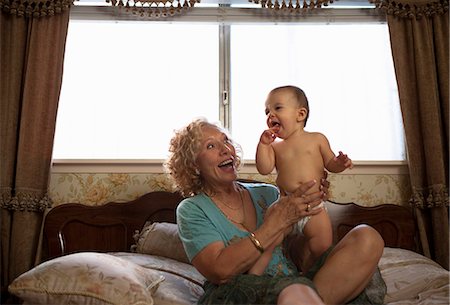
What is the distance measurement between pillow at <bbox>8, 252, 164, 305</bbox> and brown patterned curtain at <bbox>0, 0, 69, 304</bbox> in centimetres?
106

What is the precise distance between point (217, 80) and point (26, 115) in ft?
3.78

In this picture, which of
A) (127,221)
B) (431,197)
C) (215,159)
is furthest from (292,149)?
(431,197)

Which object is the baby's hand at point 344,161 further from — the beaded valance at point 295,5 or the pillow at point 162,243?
the beaded valance at point 295,5

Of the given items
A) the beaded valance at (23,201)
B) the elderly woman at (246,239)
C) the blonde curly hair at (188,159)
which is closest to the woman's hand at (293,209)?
the elderly woman at (246,239)

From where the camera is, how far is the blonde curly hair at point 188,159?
74.0 inches

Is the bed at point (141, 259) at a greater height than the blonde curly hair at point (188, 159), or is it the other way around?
the blonde curly hair at point (188, 159)

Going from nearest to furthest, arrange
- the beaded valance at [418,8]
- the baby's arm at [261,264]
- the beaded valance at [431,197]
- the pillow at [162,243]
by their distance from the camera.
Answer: the baby's arm at [261,264], the pillow at [162,243], the beaded valance at [431,197], the beaded valance at [418,8]

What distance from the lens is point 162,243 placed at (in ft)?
7.71

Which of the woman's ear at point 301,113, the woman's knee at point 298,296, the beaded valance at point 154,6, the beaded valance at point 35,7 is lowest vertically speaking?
the woman's knee at point 298,296

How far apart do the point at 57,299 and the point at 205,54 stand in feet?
6.28

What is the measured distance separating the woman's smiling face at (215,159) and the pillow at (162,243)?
572 mm

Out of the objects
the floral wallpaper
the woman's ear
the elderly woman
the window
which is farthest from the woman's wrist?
the window

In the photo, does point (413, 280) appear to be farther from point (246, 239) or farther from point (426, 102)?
point (426, 102)

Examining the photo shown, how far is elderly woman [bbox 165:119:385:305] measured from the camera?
4.88 feet
